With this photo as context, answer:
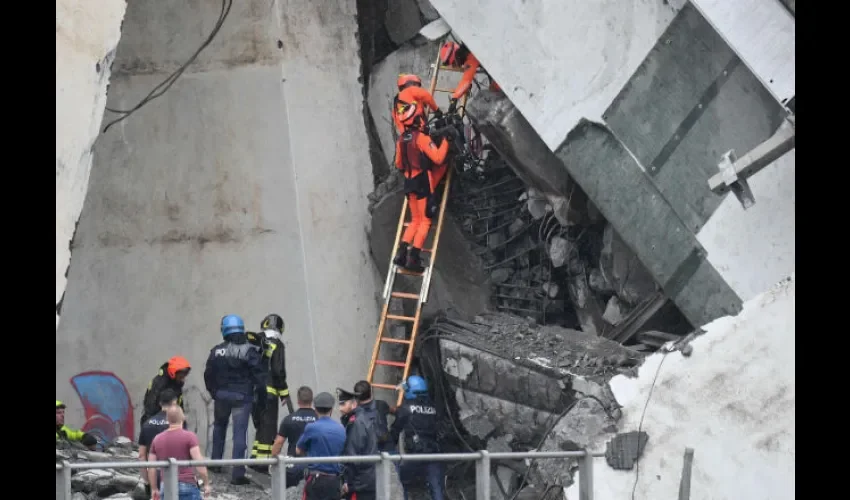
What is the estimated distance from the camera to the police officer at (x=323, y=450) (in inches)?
369

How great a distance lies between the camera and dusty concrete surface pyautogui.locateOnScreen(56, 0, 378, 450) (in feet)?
46.5

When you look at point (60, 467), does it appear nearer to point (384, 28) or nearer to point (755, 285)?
point (755, 285)

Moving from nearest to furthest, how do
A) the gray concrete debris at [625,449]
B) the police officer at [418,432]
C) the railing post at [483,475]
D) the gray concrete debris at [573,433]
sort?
the railing post at [483,475], the gray concrete debris at [625,449], the gray concrete debris at [573,433], the police officer at [418,432]

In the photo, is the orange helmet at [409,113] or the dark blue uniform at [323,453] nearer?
the dark blue uniform at [323,453]

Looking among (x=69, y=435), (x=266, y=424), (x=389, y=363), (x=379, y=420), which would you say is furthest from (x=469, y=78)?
(x=69, y=435)

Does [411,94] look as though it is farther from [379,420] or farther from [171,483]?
[171,483]

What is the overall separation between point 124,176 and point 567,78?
5070mm

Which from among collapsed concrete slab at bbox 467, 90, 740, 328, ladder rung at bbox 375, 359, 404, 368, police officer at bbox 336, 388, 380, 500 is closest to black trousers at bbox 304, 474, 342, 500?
police officer at bbox 336, 388, 380, 500

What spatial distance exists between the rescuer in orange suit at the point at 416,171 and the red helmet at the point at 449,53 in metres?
0.78

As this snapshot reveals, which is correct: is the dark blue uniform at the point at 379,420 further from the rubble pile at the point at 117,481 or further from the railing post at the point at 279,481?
the railing post at the point at 279,481

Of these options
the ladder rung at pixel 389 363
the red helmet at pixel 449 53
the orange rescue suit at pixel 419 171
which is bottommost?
the ladder rung at pixel 389 363

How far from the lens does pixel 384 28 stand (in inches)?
597

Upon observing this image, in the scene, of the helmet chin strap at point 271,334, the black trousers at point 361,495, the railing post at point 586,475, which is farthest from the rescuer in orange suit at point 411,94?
the railing post at point 586,475
